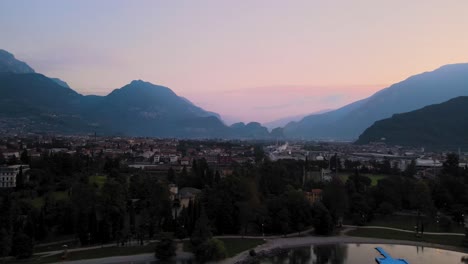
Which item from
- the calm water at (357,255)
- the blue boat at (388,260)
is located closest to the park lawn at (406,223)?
the calm water at (357,255)

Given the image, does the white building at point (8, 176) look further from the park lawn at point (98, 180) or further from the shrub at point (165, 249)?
the shrub at point (165, 249)

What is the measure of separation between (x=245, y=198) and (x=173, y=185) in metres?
14.2

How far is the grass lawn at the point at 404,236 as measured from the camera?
105ft

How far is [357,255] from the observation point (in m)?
29.4

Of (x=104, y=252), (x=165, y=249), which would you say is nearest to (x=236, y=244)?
(x=165, y=249)

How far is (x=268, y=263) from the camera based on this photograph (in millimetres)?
27984

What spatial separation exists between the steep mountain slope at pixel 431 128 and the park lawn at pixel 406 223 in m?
90.0

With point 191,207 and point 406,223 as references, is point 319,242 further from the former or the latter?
point 406,223

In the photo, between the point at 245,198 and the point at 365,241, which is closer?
the point at 365,241

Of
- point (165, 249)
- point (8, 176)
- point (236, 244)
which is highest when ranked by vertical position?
point (8, 176)

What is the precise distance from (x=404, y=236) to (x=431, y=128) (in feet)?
359

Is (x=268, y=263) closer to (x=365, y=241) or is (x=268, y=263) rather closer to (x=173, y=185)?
(x=365, y=241)

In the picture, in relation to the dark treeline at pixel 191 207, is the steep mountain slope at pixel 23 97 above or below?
above

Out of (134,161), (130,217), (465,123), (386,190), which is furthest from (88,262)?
(465,123)
